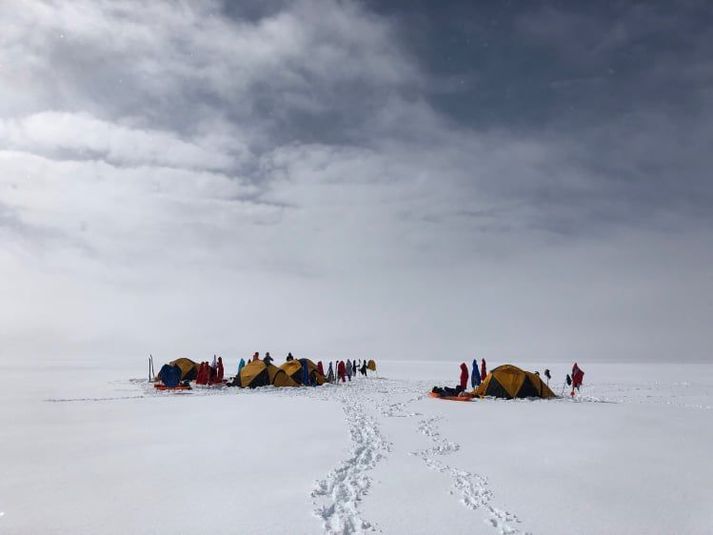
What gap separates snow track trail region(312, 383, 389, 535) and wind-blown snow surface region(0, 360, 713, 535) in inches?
1.6

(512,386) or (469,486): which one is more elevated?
(469,486)

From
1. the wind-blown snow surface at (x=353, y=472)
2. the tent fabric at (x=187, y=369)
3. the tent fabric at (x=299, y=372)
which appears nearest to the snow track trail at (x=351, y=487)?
the wind-blown snow surface at (x=353, y=472)

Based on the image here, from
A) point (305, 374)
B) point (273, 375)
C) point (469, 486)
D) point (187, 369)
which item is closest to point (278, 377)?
point (273, 375)

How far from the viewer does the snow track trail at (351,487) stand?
22.9 feet

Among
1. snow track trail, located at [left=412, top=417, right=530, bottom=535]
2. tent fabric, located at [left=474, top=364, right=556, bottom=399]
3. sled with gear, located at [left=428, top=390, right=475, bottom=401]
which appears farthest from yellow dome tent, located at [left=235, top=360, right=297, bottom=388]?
snow track trail, located at [left=412, top=417, right=530, bottom=535]

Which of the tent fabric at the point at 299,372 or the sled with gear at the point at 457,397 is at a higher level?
the tent fabric at the point at 299,372

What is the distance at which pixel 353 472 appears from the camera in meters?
9.91

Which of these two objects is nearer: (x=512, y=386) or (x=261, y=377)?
(x=512, y=386)

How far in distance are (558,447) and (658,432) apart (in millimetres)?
4577

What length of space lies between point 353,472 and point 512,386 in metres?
18.1

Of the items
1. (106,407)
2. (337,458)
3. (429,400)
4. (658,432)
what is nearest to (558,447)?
(658,432)

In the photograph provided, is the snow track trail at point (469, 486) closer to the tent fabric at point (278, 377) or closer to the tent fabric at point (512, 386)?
the tent fabric at point (512, 386)

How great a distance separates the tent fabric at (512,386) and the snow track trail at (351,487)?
502 inches

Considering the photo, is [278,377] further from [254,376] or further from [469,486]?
[469,486]
